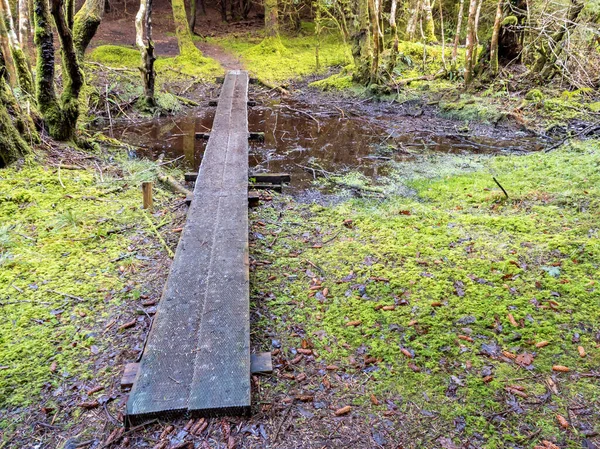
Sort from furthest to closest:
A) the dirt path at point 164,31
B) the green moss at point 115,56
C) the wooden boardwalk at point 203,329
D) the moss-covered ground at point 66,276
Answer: the dirt path at point 164,31
the green moss at point 115,56
the moss-covered ground at point 66,276
the wooden boardwalk at point 203,329

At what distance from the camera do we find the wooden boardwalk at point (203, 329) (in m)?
2.14

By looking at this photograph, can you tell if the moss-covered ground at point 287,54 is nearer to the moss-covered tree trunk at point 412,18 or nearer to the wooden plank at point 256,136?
the moss-covered tree trunk at point 412,18

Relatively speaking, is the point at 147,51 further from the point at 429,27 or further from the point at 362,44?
the point at 429,27

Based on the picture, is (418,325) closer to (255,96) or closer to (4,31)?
(4,31)

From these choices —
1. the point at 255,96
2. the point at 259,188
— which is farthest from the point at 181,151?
the point at 255,96

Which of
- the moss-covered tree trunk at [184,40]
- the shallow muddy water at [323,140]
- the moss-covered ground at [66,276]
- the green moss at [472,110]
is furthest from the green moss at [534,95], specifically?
the moss-covered tree trunk at [184,40]

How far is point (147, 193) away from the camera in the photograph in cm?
475

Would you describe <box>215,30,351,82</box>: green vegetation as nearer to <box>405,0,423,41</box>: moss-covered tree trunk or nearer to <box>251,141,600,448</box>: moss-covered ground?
<box>405,0,423,41</box>: moss-covered tree trunk

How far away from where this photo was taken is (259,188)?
5883mm

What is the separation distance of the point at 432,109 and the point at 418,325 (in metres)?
8.67

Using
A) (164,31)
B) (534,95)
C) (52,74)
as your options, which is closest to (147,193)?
(52,74)

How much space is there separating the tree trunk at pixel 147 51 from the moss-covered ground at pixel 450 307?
20.2ft

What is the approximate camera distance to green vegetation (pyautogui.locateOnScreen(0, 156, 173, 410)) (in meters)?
2.65

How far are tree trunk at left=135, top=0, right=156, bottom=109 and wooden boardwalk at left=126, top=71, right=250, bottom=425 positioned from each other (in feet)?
21.3
